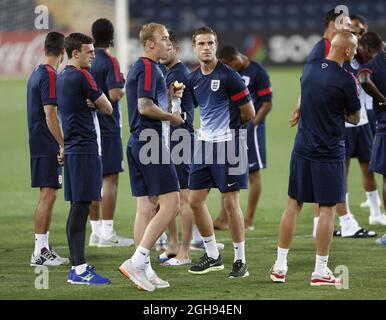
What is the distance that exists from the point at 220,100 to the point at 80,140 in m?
1.32

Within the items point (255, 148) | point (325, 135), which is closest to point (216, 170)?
point (325, 135)

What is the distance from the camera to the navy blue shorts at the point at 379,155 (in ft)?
34.4

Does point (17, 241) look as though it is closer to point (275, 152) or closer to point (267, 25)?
point (275, 152)

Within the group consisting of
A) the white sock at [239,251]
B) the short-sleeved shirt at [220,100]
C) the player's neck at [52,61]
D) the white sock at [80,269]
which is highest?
the player's neck at [52,61]

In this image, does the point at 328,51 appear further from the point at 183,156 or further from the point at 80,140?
the point at 80,140

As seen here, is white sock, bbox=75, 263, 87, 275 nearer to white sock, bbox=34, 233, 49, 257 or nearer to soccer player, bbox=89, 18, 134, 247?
white sock, bbox=34, 233, 49, 257

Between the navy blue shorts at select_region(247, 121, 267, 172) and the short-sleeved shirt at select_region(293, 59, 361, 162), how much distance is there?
3.19m

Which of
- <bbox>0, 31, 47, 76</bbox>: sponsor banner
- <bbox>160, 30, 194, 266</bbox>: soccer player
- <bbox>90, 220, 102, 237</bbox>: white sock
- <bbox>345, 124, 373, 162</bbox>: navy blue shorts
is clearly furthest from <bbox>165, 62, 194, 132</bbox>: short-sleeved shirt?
<bbox>0, 31, 47, 76</bbox>: sponsor banner

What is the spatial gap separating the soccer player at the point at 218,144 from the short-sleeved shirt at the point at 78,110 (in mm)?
1006

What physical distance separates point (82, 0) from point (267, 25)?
861 cm

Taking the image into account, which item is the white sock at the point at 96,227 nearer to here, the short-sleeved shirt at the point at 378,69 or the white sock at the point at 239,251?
the white sock at the point at 239,251

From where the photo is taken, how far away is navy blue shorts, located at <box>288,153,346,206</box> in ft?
26.3

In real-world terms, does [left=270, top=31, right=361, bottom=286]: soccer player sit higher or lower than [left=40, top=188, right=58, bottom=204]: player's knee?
higher

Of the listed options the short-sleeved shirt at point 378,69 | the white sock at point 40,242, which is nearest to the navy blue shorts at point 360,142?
the short-sleeved shirt at point 378,69
